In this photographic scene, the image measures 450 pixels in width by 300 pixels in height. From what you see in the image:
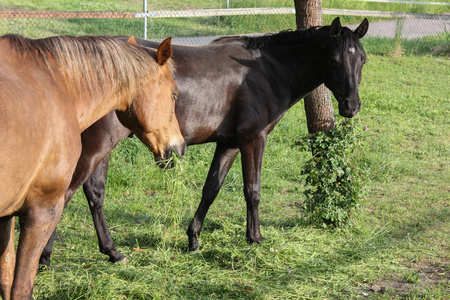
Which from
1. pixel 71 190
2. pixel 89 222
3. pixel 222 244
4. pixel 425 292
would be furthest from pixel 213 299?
pixel 89 222

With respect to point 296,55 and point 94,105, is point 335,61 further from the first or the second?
point 94,105

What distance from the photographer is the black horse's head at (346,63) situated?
4539 millimetres

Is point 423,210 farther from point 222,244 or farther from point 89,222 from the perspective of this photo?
point 89,222

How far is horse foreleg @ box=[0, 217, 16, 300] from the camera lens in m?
3.04

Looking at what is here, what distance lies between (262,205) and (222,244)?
4.10ft

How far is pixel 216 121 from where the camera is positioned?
464 centimetres

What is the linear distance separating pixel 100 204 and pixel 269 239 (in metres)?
1.52

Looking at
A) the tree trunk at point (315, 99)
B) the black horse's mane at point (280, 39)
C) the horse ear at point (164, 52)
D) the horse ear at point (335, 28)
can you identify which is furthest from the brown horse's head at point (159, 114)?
the tree trunk at point (315, 99)

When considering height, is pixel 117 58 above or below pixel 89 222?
above

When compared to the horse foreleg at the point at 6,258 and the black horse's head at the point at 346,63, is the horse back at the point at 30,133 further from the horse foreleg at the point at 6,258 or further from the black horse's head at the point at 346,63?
the black horse's head at the point at 346,63

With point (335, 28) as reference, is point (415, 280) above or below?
below

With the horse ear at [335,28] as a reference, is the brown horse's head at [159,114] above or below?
below

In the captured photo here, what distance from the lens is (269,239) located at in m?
4.60

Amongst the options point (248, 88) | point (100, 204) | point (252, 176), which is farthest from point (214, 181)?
point (100, 204)
